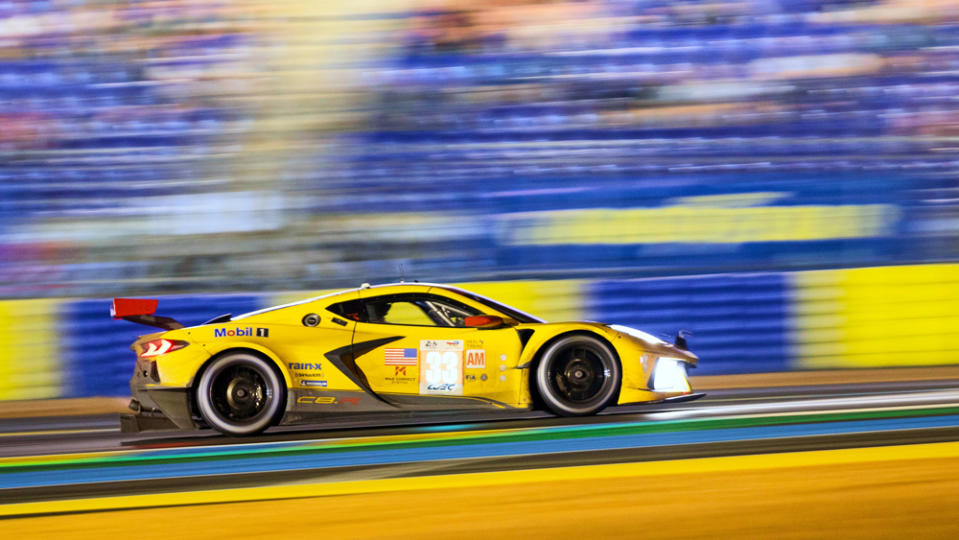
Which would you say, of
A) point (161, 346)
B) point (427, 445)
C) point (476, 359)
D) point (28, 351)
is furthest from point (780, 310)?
point (28, 351)

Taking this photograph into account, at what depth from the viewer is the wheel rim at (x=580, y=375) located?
22.9 ft

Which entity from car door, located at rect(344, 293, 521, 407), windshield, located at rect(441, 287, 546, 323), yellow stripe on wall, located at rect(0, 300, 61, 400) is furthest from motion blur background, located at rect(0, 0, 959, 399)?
car door, located at rect(344, 293, 521, 407)

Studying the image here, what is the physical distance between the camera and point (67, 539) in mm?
4348

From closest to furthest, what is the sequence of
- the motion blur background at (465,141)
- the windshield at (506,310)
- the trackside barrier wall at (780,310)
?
the windshield at (506,310)
the trackside barrier wall at (780,310)
the motion blur background at (465,141)

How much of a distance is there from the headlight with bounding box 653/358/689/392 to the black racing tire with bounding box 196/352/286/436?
2.25m

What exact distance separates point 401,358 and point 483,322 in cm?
54

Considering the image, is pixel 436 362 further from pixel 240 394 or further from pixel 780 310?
pixel 780 310

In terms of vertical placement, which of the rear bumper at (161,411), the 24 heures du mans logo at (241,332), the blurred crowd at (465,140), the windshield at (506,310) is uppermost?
the blurred crowd at (465,140)

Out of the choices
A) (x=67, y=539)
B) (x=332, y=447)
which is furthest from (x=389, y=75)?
(x=67, y=539)

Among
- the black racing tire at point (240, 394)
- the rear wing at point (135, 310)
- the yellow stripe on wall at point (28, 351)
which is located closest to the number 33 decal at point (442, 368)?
the black racing tire at point (240, 394)

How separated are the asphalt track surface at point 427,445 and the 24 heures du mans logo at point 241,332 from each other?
24.1 inches

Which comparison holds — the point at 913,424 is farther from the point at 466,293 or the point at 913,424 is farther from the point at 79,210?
the point at 79,210

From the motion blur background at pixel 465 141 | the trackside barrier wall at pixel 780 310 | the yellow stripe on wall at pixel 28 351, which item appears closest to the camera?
the yellow stripe on wall at pixel 28 351

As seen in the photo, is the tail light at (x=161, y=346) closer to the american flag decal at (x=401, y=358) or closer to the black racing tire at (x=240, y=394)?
the black racing tire at (x=240, y=394)
